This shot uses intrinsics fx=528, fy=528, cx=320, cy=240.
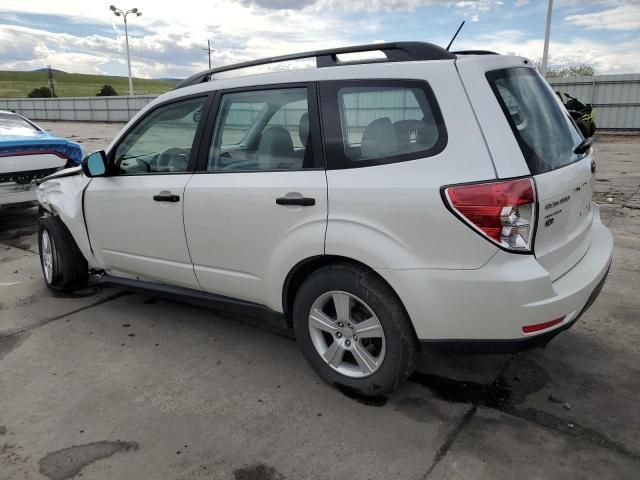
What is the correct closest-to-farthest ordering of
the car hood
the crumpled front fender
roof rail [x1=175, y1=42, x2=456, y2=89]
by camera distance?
roof rail [x1=175, y1=42, x2=456, y2=89] < the crumpled front fender < the car hood

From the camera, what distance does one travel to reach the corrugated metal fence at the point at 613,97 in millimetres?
20453

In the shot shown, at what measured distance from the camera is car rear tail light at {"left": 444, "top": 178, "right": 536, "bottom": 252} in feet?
7.52

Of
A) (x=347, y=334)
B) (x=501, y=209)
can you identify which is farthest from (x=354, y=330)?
(x=501, y=209)

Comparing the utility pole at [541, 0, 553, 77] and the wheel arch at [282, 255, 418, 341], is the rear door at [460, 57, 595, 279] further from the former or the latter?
the utility pole at [541, 0, 553, 77]

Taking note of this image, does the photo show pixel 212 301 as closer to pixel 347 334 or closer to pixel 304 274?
pixel 304 274

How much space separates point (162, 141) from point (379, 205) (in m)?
1.97

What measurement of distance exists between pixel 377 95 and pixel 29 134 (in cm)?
672

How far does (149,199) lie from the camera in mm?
3570

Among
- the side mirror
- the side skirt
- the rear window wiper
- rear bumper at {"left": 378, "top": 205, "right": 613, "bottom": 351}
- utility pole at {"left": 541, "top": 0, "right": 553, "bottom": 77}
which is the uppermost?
utility pole at {"left": 541, "top": 0, "right": 553, "bottom": 77}

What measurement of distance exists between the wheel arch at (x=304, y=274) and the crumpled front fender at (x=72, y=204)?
6.63 ft


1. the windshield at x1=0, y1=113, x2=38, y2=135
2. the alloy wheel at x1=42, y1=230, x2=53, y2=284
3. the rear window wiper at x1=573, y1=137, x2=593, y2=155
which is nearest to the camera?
the rear window wiper at x1=573, y1=137, x2=593, y2=155

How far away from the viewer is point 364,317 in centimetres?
283

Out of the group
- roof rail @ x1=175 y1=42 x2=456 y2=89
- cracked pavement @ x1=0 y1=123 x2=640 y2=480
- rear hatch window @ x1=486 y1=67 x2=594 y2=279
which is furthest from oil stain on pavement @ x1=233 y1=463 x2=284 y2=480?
roof rail @ x1=175 y1=42 x2=456 y2=89

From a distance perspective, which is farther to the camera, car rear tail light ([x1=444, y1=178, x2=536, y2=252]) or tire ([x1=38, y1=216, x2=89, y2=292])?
tire ([x1=38, y1=216, x2=89, y2=292])
